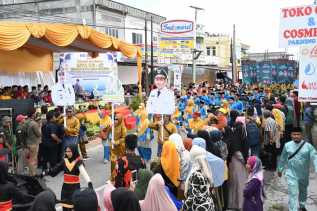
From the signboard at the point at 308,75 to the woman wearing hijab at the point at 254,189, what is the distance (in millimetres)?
2851

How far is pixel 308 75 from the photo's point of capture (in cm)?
804

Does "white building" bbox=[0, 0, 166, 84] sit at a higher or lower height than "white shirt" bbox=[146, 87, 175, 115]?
higher

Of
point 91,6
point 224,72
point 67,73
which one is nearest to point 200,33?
point 224,72

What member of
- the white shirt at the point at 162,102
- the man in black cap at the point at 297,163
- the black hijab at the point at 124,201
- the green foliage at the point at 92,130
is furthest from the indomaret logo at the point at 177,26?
the black hijab at the point at 124,201

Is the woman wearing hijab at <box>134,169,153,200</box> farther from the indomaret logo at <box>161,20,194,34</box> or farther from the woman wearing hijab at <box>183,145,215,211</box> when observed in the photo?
the indomaret logo at <box>161,20,194,34</box>

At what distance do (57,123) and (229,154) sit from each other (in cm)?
486

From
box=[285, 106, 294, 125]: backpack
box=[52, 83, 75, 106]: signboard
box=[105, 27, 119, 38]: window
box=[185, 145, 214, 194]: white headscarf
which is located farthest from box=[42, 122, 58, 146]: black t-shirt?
box=[105, 27, 119, 38]: window

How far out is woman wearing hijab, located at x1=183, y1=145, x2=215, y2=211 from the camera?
4828 millimetres

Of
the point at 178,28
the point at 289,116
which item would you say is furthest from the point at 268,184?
the point at 178,28

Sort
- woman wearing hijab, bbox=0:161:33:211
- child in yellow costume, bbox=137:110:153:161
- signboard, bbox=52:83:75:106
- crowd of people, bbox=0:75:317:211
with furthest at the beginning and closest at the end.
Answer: signboard, bbox=52:83:75:106, child in yellow costume, bbox=137:110:153:161, crowd of people, bbox=0:75:317:211, woman wearing hijab, bbox=0:161:33:211

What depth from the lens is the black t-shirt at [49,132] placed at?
10.1m

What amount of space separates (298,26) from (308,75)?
3.22 ft

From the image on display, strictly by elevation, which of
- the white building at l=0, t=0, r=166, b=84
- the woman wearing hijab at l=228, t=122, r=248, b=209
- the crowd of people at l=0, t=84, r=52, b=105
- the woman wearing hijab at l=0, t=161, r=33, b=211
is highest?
the white building at l=0, t=0, r=166, b=84

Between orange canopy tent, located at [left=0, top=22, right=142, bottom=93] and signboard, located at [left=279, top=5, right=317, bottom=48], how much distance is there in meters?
5.66
